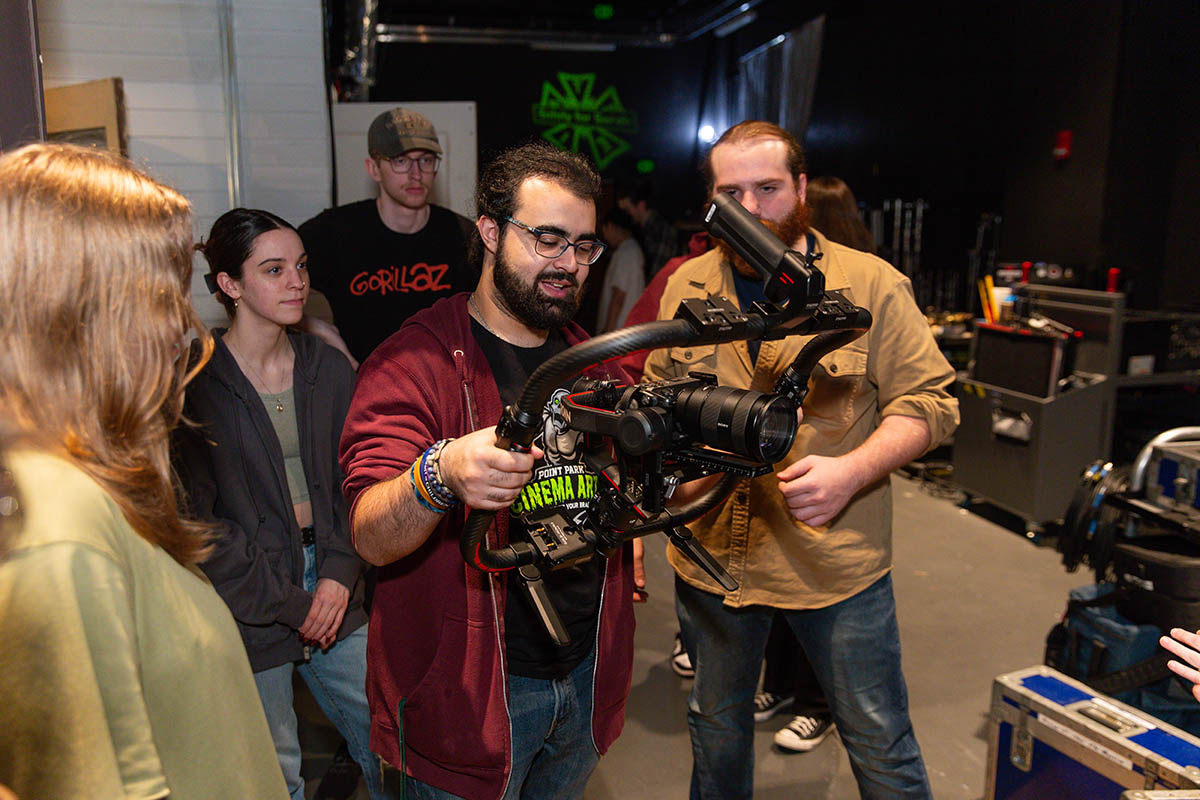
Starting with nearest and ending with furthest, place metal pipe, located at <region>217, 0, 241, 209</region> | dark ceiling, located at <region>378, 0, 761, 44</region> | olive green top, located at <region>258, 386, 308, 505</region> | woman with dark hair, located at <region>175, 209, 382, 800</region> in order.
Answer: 1. woman with dark hair, located at <region>175, 209, 382, 800</region>
2. olive green top, located at <region>258, 386, 308, 505</region>
3. metal pipe, located at <region>217, 0, 241, 209</region>
4. dark ceiling, located at <region>378, 0, 761, 44</region>

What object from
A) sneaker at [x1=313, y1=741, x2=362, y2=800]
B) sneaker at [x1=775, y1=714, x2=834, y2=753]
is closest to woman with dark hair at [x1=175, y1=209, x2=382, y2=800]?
sneaker at [x1=313, y1=741, x2=362, y2=800]

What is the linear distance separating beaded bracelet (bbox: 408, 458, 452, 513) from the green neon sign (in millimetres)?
9409

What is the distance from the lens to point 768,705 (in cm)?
286

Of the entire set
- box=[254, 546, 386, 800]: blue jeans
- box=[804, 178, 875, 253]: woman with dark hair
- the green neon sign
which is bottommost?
box=[254, 546, 386, 800]: blue jeans

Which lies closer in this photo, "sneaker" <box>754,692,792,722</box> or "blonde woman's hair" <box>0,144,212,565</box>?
"blonde woman's hair" <box>0,144,212,565</box>

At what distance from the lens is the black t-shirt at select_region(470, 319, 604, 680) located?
4.49 ft

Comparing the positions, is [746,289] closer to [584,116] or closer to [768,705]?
[768,705]

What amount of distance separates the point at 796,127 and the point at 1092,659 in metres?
6.68

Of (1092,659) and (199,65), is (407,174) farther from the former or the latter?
(1092,659)

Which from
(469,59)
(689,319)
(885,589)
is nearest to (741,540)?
(885,589)

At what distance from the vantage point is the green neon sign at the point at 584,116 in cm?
1010

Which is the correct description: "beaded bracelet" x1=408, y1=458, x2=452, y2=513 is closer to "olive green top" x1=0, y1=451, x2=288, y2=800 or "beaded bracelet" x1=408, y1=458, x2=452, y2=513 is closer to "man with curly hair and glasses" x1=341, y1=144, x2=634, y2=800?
"man with curly hair and glasses" x1=341, y1=144, x2=634, y2=800

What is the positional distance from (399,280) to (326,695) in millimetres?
1276

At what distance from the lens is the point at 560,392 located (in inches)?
46.8
